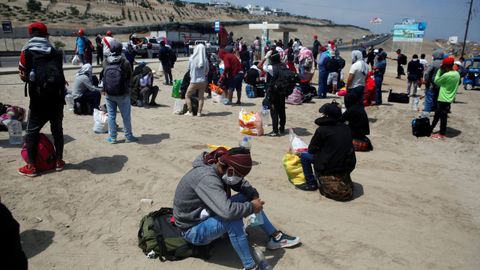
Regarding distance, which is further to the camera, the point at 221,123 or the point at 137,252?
the point at 221,123

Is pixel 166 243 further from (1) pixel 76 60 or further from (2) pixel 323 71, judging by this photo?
(1) pixel 76 60

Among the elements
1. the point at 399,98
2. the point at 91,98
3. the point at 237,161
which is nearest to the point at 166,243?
the point at 237,161

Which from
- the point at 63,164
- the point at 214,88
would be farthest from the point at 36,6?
the point at 63,164

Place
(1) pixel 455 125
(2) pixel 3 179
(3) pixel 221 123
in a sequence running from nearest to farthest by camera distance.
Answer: (2) pixel 3 179 < (3) pixel 221 123 < (1) pixel 455 125

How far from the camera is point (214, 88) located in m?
11.9

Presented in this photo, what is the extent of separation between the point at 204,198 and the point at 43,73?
3.21 metres

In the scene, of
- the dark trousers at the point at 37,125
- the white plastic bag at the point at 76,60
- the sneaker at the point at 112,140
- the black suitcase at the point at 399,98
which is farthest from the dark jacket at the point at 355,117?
the white plastic bag at the point at 76,60

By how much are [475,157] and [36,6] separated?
2739 inches

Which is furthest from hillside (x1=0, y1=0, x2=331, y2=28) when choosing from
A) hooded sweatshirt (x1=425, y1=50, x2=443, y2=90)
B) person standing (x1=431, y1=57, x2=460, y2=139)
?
person standing (x1=431, y1=57, x2=460, y2=139)

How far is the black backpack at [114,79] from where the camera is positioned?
21.3 feet

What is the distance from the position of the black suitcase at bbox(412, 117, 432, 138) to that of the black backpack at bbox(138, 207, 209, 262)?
6.98 m

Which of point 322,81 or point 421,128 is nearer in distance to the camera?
point 421,128

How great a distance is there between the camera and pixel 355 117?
717 centimetres

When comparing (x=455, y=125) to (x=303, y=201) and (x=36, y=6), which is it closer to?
(x=303, y=201)
